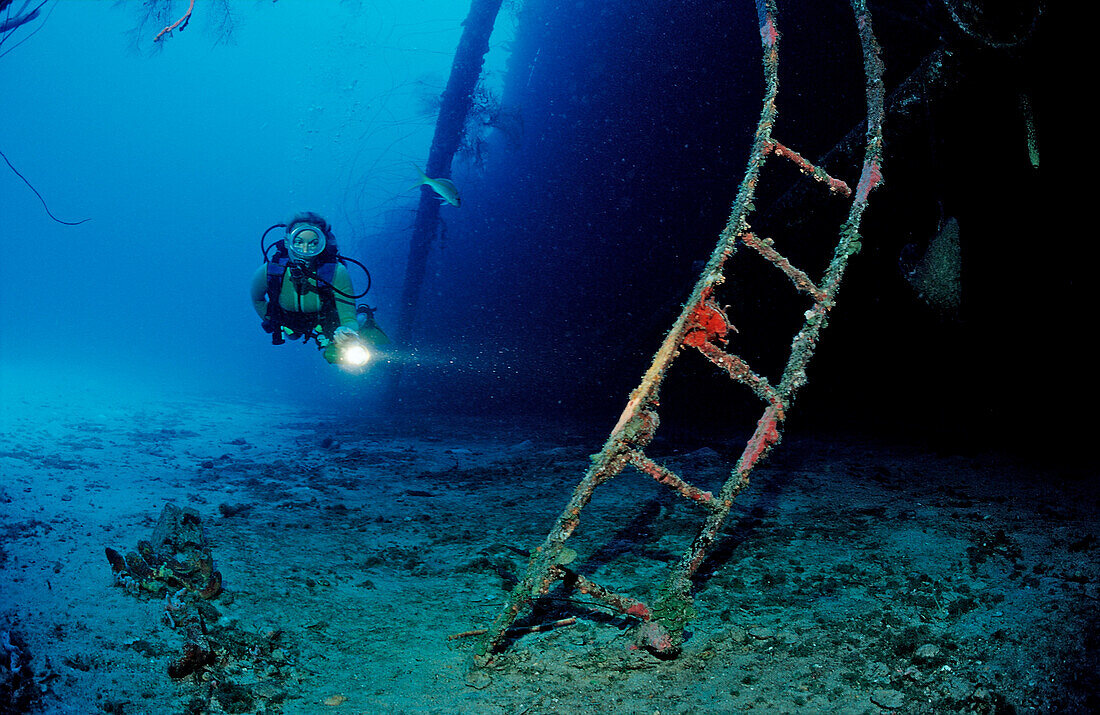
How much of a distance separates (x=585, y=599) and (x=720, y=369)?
1.33 m

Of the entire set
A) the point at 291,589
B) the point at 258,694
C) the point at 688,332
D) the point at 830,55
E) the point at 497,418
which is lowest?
the point at 258,694

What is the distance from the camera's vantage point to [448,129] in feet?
28.9

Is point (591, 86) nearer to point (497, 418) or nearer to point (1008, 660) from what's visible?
point (497, 418)

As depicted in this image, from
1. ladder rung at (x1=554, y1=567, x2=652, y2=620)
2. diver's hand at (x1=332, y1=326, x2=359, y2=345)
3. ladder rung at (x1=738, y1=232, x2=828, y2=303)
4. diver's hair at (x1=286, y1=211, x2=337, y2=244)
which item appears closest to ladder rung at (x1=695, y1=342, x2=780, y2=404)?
ladder rung at (x1=738, y1=232, x2=828, y2=303)

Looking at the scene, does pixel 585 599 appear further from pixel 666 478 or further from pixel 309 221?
pixel 309 221

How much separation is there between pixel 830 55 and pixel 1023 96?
2.70 metres

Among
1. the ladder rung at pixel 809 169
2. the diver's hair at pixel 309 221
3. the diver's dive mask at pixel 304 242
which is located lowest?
the ladder rung at pixel 809 169

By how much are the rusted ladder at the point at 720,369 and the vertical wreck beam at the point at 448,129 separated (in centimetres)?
743

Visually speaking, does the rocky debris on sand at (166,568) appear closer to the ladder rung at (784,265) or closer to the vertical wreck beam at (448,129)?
the ladder rung at (784,265)

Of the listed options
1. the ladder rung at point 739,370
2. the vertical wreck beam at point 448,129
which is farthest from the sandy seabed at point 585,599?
the vertical wreck beam at point 448,129

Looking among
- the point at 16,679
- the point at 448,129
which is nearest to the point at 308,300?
the point at 16,679

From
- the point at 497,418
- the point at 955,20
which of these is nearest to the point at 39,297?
the point at 497,418

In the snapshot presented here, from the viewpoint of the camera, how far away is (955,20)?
7.15 ft

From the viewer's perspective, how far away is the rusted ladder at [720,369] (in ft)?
6.02
